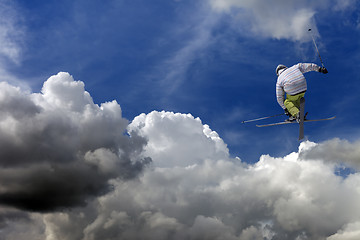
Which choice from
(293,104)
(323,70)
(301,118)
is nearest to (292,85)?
(293,104)

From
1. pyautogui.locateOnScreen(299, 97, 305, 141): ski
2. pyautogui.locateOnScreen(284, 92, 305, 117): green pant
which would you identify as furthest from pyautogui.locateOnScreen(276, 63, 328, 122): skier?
pyautogui.locateOnScreen(299, 97, 305, 141): ski

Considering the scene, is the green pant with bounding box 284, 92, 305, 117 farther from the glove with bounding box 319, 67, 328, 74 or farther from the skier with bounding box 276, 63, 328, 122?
the glove with bounding box 319, 67, 328, 74

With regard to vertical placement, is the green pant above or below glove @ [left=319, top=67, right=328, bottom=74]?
below

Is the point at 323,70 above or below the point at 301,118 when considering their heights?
above

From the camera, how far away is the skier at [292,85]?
29.1 metres

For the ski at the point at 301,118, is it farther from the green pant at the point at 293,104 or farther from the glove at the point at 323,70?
the glove at the point at 323,70

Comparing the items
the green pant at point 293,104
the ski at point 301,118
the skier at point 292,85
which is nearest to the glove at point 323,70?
the skier at point 292,85

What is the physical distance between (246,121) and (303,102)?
5.22 m

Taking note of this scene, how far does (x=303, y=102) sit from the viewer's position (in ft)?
97.5

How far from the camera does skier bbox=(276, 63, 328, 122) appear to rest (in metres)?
29.1

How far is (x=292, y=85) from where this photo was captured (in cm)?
2909

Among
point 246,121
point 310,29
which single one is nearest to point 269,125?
point 246,121

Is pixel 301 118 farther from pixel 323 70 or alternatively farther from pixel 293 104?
pixel 323 70

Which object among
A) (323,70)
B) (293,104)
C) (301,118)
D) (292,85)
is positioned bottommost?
(301,118)
